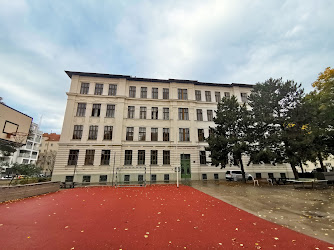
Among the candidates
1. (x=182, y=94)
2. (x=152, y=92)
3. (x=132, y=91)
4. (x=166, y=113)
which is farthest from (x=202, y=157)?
(x=132, y=91)

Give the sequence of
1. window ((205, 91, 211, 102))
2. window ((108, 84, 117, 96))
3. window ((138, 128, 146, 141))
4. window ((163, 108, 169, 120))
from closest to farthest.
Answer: window ((138, 128, 146, 141)) → window ((108, 84, 117, 96)) → window ((163, 108, 169, 120)) → window ((205, 91, 211, 102))

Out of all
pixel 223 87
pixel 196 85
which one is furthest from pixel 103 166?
pixel 223 87

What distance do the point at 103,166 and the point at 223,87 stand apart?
25664 mm

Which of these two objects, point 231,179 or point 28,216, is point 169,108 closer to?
point 231,179

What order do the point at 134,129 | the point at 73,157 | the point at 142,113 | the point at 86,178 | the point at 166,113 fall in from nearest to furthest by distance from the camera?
the point at 86,178 < the point at 73,157 < the point at 134,129 < the point at 142,113 < the point at 166,113

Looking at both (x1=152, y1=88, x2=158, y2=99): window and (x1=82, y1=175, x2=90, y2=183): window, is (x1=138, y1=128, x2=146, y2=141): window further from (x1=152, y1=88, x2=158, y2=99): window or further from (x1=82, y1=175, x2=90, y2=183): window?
(x1=82, y1=175, x2=90, y2=183): window

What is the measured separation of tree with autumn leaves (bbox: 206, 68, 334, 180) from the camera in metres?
17.3

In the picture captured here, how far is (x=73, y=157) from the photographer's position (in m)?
23.5

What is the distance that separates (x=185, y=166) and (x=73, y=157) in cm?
1739

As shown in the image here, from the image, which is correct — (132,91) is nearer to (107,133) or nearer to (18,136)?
(107,133)

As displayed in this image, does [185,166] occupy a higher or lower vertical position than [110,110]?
lower

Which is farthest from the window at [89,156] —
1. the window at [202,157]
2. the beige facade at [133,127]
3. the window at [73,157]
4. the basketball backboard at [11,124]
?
the window at [202,157]

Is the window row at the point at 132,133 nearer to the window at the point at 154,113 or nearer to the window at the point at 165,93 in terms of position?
the window at the point at 154,113

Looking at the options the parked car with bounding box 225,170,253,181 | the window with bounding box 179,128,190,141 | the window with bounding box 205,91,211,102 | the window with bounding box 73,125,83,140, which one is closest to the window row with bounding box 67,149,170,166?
the window with bounding box 73,125,83,140
